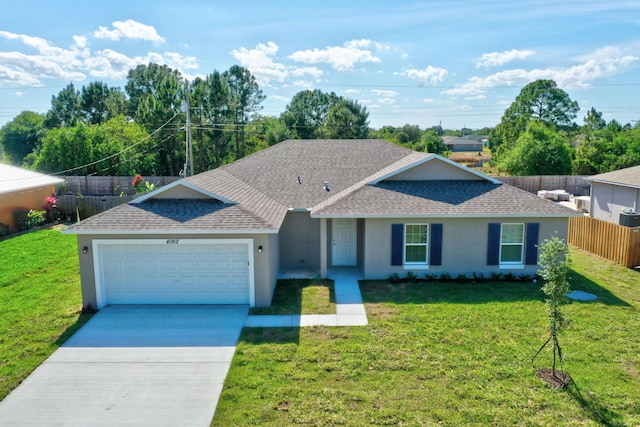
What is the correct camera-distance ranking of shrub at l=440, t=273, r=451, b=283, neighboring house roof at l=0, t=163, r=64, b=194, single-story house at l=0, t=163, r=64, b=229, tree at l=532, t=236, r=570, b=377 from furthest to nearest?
neighboring house roof at l=0, t=163, r=64, b=194
single-story house at l=0, t=163, r=64, b=229
shrub at l=440, t=273, r=451, b=283
tree at l=532, t=236, r=570, b=377

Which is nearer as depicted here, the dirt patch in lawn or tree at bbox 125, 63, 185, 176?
the dirt patch in lawn

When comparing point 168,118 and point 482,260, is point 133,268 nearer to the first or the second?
point 482,260

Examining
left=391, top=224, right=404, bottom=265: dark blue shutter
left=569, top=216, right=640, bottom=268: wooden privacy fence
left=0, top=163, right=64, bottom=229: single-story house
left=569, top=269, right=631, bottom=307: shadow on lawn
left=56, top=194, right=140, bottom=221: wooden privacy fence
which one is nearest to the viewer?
left=569, top=269, right=631, bottom=307: shadow on lawn

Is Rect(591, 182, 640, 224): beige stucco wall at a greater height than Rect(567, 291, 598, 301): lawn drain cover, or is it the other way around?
Rect(591, 182, 640, 224): beige stucco wall

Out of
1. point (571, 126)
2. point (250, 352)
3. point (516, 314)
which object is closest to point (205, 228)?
point (250, 352)

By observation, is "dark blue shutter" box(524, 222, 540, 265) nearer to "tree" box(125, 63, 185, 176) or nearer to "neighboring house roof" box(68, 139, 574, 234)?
"neighboring house roof" box(68, 139, 574, 234)

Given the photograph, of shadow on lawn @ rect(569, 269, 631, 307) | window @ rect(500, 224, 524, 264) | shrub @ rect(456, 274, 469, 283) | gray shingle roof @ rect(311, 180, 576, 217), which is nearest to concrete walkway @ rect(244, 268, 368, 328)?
gray shingle roof @ rect(311, 180, 576, 217)

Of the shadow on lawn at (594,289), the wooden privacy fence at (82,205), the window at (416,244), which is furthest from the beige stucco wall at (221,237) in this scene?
the wooden privacy fence at (82,205)
